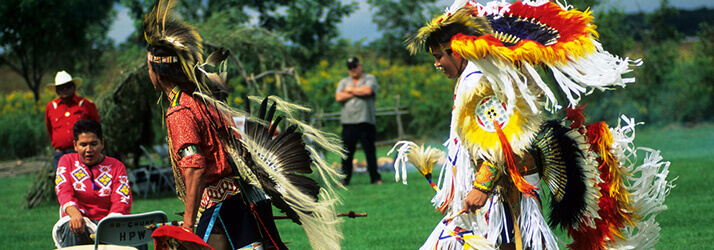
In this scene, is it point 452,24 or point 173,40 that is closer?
point 173,40

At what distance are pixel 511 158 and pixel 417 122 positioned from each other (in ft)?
51.5

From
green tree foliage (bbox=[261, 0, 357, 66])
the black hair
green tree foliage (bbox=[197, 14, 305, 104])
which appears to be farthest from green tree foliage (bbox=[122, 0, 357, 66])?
the black hair

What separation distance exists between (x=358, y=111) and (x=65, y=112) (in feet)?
12.5

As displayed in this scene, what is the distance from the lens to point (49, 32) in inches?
821

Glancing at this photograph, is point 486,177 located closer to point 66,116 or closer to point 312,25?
point 66,116

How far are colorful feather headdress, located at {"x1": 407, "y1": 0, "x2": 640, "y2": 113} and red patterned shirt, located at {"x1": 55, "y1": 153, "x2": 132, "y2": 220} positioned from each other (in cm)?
194

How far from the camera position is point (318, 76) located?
19656 millimetres

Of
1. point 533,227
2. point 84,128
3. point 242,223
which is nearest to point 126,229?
point 242,223

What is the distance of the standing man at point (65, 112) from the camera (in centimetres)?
712

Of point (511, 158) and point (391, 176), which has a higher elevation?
point (511, 158)

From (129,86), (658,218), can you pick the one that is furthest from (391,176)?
(658,218)

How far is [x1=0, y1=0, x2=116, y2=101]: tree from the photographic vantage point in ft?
65.1

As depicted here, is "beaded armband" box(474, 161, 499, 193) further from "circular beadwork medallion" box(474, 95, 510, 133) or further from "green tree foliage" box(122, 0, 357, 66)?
"green tree foliage" box(122, 0, 357, 66)

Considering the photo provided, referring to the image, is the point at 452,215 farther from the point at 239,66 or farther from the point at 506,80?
the point at 239,66
